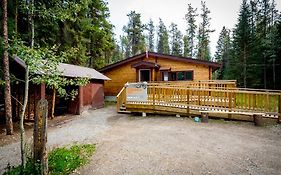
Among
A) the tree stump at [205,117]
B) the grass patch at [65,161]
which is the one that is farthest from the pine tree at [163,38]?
the grass patch at [65,161]

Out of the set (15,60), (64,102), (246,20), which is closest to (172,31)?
(246,20)

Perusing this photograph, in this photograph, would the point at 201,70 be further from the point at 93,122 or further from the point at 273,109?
the point at 93,122

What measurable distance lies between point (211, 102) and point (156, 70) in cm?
838

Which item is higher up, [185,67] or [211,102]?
[185,67]

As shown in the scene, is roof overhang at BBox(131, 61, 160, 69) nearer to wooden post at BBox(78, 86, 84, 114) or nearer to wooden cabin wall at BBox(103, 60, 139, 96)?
wooden cabin wall at BBox(103, 60, 139, 96)

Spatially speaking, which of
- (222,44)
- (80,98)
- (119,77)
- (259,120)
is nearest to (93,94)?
(80,98)

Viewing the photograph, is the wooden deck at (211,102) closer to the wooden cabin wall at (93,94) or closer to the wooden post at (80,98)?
the wooden post at (80,98)

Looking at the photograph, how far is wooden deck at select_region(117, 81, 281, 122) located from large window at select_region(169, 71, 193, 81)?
241 inches

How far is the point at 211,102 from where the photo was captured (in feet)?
33.1

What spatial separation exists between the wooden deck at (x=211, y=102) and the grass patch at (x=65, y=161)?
Answer: 18.4ft

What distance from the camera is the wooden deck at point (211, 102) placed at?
28.5 ft

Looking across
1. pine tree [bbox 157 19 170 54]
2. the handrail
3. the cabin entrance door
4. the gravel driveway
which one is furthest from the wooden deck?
pine tree [bbox 157 19 170 54]

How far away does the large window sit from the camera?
16672mm

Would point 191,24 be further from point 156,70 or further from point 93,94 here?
point 93,94
